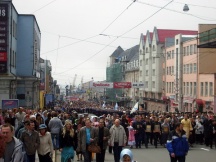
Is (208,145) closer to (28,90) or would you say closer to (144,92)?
(28,90)

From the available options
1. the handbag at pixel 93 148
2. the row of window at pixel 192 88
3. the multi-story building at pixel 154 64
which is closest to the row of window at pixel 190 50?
the row of window at pixel 192 88

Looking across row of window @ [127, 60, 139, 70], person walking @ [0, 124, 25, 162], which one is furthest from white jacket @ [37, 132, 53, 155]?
row of window @ [127, 60, 139, 70]

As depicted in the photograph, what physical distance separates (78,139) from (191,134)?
10580 mm

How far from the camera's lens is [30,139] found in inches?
442

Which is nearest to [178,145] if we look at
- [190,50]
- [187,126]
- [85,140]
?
[85,140]

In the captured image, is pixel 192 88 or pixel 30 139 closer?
pixel 30 139

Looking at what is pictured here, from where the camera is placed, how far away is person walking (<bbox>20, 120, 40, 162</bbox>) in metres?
11.2

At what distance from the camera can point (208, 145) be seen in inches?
924

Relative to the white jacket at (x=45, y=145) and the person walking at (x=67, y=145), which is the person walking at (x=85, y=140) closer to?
the person walking at (x=67, y=145)

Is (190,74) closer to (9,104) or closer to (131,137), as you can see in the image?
(9,104)

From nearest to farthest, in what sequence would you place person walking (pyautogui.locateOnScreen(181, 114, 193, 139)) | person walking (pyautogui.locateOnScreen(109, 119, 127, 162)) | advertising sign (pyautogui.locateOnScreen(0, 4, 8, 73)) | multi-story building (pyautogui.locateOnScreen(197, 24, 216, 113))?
person walking (pyautogui.locateOnScreen(109, 119, 127, 162)) → person walking (pyautogui.locateOnScreen(181, 114, 193, 139)) → advertising sign (pyautogui.locateOnScreen(0, 4, 8, 73)) → multi-story building (pyautogui.locateOnScreen(197, 24, 216, 113))

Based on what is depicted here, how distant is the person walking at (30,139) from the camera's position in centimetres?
1116

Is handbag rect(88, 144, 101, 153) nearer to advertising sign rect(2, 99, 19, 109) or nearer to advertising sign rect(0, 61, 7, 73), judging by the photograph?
advertising sign rect(2, 99, 19, 109)

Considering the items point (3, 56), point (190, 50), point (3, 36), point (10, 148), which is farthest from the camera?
point (190, 50)
